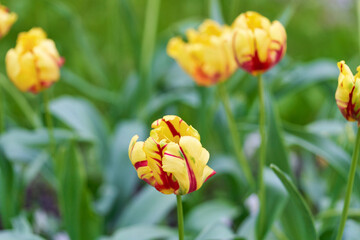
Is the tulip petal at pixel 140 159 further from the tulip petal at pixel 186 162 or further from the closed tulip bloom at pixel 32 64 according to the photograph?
the closed tulip bloom at pixel 32 64

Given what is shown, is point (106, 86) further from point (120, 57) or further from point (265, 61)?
point (265, 61)

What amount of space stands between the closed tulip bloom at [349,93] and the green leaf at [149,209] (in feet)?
2.48

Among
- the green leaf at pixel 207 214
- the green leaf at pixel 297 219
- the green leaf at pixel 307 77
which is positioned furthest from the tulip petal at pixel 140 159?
the green leaf at pixel 307 77

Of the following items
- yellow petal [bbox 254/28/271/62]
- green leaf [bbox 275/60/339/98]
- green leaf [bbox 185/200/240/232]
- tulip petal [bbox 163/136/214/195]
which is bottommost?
green leaf [bbox 185/200/240/232]

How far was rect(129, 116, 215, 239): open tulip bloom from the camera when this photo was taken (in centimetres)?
63

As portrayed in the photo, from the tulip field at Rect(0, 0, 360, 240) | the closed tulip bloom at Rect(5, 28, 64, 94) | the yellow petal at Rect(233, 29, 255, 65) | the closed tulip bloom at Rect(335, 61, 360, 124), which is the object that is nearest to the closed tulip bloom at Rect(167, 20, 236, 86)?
the tulip field at Rect(0, 0, 360, 240)

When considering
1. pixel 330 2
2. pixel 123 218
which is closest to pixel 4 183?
pixel 123 218

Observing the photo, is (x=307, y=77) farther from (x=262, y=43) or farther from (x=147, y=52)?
(x=262, y=43)

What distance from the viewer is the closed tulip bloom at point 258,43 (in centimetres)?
92

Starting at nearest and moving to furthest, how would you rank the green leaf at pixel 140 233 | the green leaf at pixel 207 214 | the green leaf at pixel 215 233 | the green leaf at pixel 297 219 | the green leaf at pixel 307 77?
1. the green leaf at pixel 297 219
2. the green leaf at pixel 215 233
3. the green leaf at pixel 140 233
4. the green leaf at pixel 207 214
5. the green leaf at pixel 307 77

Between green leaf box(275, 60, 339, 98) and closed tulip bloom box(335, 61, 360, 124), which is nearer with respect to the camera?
closed tulip bloom box(335, 61, 360, 124)

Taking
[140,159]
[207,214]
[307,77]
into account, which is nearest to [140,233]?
[207,214]

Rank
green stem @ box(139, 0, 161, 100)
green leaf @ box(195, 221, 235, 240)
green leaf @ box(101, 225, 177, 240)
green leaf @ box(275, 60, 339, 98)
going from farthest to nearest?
1. green stem @ box(139, 0, 161, 100)
2. green leaf @ box(275, 60, 339, 98)
3. green leaf @ box(101, 225, 177, 240)
4. green leaf @ box(195, 221, 235, 240)

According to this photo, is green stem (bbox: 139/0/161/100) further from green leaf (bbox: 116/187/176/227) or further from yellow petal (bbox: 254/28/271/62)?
yellow petal (bbox: 254/28/271/62)
